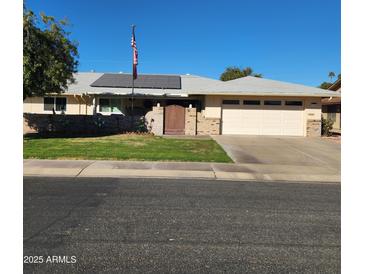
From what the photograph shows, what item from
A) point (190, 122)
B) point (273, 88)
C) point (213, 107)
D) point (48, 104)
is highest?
point (273, 88)

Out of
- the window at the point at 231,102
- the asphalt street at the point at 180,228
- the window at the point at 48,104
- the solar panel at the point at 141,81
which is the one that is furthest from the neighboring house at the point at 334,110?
the asphalt street at the point at 180,228

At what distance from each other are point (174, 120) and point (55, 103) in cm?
1110

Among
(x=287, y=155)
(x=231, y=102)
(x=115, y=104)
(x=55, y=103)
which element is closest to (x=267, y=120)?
(x=231, y=102)

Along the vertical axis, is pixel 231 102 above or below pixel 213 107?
above

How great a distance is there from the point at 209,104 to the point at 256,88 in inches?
134

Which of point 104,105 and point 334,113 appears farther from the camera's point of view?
point 334,113

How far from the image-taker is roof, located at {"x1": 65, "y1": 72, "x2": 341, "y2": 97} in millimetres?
22281

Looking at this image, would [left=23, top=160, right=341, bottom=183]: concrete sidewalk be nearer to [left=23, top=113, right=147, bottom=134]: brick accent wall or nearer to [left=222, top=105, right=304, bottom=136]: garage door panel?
[left=23, top=113, right=147, bottom=134]: brick accent wall

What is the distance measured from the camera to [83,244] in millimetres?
4621

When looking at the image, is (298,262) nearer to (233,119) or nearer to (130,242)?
(130,242)

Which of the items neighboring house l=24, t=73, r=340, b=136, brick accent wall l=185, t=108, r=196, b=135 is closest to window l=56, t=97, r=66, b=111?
neighboring house l=24, t=73, r=340, b=136

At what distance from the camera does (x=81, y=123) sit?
23.2 metres

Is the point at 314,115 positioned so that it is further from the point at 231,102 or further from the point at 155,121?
the point at 155,121
